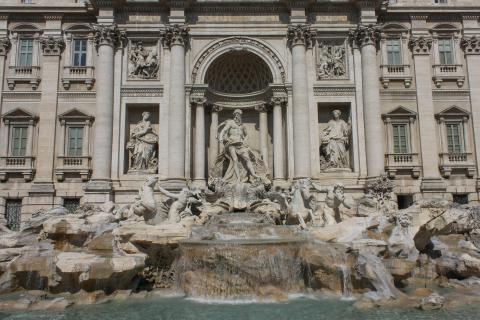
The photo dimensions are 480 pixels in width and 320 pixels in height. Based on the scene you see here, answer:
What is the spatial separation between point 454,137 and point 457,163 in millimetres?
1614

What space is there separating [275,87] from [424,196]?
10.3m

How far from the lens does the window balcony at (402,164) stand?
21.9 meters

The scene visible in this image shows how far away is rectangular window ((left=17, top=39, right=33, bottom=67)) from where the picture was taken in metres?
23.3

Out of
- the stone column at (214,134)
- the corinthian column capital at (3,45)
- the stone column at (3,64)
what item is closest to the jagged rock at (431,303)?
the stone column at (214,134)

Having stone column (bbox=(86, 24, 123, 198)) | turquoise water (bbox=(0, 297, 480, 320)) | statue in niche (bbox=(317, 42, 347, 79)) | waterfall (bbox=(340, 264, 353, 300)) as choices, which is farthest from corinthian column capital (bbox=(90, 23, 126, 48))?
waterfall (bbox=(340, 264, 353, 300))

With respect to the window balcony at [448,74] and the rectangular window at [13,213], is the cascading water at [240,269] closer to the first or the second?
the rectangular window at [13,213]

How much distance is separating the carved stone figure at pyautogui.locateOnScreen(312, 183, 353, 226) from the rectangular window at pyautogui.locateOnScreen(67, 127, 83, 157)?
14.0 metres

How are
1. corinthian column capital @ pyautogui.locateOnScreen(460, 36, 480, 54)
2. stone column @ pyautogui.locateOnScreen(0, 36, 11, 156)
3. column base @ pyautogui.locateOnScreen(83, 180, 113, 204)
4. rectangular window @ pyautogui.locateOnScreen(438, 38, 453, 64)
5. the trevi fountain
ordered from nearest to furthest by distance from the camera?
the trevi fountain < column base @ pyautogui.locateOnScreen(83, 180, 113, 204) < stone column @ pyautogui.locateOnScreen(0, 36, 11, 156) < corinthian column capital @ pyautogui.locateOnScreen(460, 36, 480, 54) < rectangular window @ pyautogui.locateOnScreen(438, 38, 453, 64)

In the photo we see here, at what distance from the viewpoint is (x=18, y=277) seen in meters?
13.7

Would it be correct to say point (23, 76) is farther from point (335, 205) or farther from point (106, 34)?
point (335, 205)

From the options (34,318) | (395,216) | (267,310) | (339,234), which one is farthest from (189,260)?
(395,216)

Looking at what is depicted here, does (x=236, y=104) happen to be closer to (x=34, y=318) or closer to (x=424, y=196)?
(x=424, y=196)

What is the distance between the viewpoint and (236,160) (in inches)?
819

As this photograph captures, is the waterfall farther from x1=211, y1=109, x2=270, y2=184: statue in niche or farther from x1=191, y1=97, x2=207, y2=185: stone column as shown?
x1=191, y1=97, x2=207, y2=185: stone column
